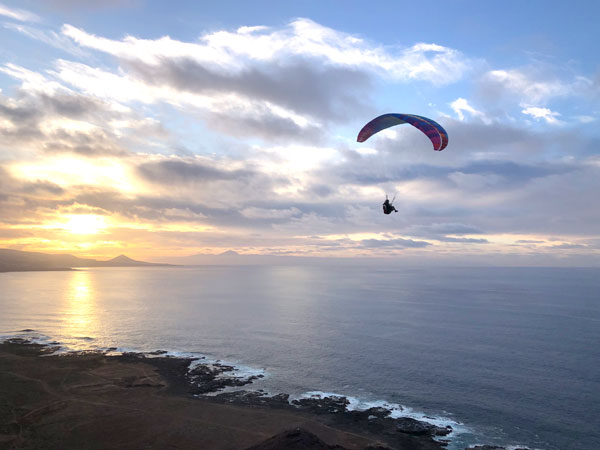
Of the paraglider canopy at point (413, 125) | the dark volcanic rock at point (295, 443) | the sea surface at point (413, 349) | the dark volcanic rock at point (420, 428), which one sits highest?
the paraglider canopy at point (413, 125)

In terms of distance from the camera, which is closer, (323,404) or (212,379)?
(323,404)

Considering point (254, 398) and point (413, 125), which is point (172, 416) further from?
point (413, 125)

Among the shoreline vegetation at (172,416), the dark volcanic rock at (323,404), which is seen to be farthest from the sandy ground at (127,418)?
the dark volcanic rock at (323,404)

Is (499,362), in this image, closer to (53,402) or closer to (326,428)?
(326,428)

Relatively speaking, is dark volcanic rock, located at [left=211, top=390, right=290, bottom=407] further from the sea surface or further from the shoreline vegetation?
the sea surface

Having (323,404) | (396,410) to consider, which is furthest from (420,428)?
(323,404)

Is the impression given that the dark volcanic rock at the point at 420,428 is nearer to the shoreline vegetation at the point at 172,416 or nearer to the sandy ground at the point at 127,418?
the shoreline vegetation at the point at 172,416
